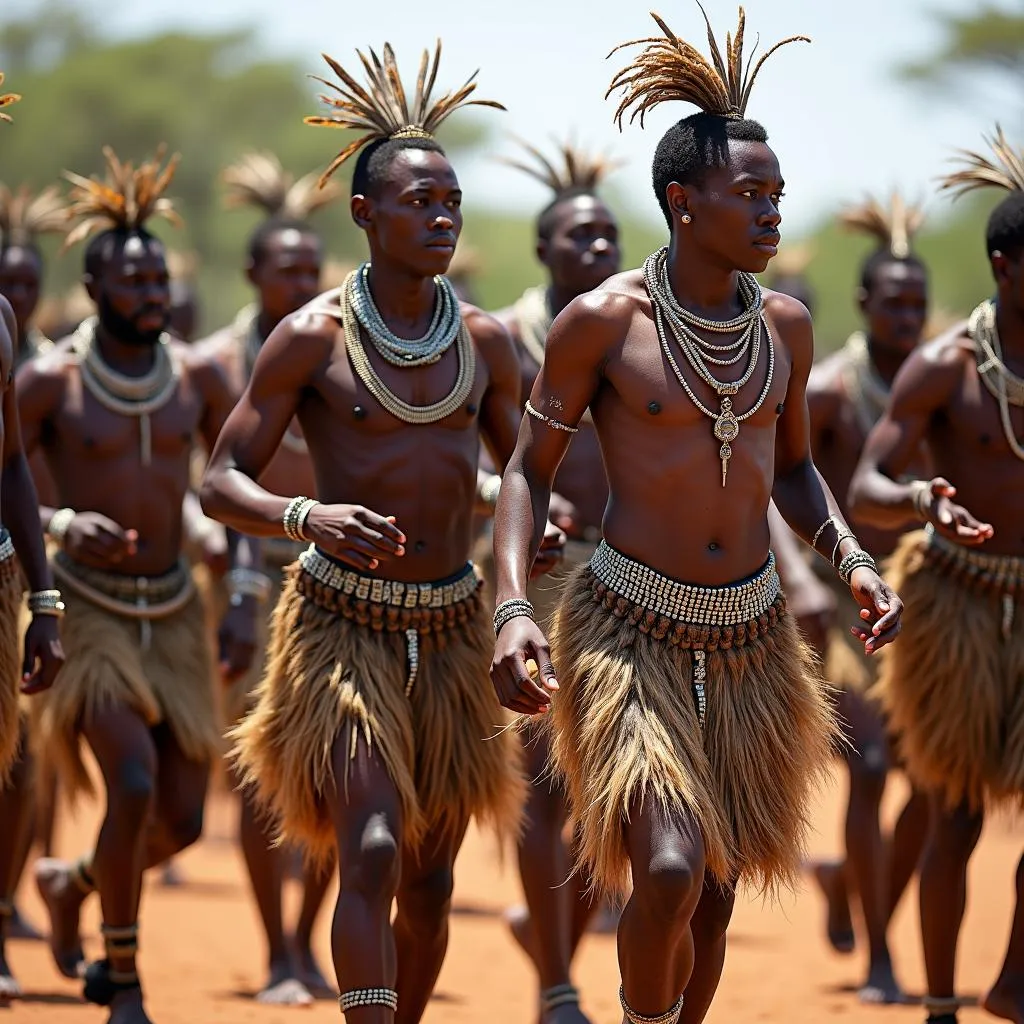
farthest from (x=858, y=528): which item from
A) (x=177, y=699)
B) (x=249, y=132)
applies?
(x=249, y=132)

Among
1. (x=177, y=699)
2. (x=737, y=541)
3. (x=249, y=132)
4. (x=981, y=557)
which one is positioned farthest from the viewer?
(x=249, y=132)

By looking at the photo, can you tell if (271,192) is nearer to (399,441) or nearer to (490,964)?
(490,964)

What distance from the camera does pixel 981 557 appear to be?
6633 mm

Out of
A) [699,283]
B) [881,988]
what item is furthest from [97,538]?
[881,988]

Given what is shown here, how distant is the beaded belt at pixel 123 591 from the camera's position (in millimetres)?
7152

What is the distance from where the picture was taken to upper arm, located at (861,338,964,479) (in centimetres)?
664

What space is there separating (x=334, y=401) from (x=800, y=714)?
1633 millimetres

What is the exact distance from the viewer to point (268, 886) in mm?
7758

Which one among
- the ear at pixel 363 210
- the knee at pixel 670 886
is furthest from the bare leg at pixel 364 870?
the ear at pixel 363 210

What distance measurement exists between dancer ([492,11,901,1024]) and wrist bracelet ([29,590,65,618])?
1.67 metres

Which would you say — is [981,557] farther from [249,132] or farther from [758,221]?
[249,132]

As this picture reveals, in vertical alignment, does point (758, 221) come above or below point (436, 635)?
above

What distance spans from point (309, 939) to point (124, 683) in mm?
1694

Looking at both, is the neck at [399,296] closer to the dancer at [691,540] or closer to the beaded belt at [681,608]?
the dancer at [691,540]
